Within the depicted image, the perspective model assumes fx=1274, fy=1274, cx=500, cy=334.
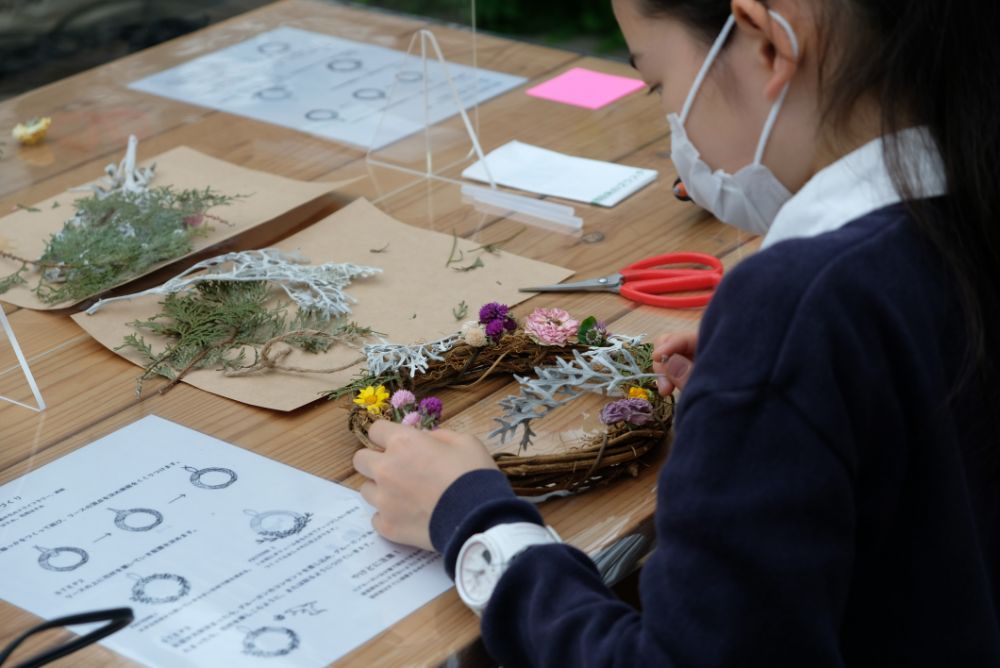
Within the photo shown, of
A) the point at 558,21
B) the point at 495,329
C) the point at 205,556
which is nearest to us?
the point at 205,556

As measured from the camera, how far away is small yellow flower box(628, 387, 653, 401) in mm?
1015

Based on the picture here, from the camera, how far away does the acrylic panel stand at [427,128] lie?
1578 mm

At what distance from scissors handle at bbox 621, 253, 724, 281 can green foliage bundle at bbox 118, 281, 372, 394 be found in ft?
0.91

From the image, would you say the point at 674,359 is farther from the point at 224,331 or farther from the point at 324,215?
the point at 324,215

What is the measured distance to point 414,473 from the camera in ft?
2.96

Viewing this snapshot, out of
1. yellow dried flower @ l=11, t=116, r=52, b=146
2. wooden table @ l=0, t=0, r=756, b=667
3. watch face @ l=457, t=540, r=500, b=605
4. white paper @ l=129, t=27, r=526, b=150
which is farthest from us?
white paper @ l=129, t=27, r=526, b=150

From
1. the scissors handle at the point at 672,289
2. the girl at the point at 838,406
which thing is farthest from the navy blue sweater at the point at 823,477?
the scissors handle at the point at 672,289

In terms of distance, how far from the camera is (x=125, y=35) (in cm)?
163

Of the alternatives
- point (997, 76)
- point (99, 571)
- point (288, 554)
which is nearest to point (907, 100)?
point (997, 76)

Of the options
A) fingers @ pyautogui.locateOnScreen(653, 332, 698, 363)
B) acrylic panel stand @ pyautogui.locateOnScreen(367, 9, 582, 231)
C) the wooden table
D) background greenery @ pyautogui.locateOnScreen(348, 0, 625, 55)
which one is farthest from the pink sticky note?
background greenery @ pyautogui.locateOnScreen(348, 0, 625, 55)

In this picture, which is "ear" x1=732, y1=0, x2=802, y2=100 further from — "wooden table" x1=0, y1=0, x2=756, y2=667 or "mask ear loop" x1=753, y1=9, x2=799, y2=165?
"wooden table" x1=0, y1=0, x2=756, y2=667

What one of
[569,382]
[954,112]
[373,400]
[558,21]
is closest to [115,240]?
[373,400]

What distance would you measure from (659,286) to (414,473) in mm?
424

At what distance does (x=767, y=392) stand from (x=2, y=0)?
105 cm
